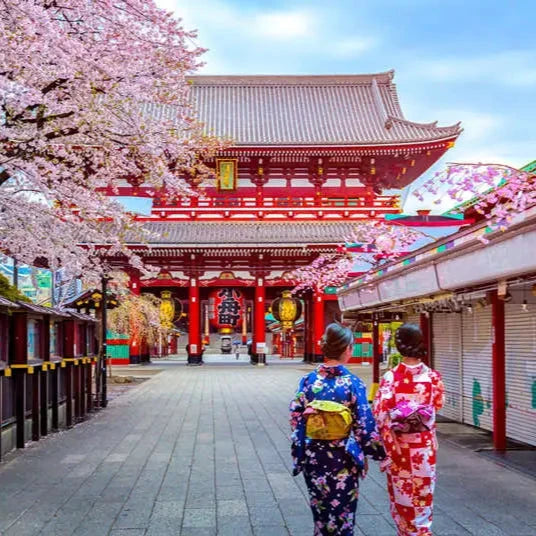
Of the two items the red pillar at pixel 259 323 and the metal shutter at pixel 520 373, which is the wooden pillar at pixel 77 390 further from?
the red pillar at pixel 259 323

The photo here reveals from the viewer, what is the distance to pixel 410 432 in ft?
16.9

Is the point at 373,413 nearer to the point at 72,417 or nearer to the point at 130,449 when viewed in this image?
the point at 130,449

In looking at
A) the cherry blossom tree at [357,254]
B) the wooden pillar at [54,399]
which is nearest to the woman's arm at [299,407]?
the wooden pillar at [54,399]

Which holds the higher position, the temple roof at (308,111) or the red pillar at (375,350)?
the temple roof at (308,111)

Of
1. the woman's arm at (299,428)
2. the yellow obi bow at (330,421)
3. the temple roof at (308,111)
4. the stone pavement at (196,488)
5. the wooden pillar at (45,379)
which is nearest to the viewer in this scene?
the yellow obi bow at (330,421)

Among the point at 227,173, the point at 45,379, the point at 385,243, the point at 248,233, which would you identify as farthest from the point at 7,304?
the point at 227,173

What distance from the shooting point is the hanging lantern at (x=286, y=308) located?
34125 millimetres

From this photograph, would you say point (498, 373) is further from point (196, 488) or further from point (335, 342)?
point (335, 342)

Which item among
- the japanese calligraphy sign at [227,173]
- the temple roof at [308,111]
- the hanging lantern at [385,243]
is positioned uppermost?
the temple roof at [308,111]

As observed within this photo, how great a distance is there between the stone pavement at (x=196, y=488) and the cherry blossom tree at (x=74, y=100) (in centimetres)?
380

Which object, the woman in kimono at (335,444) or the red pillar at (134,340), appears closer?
the woman in kimono at (335,444)

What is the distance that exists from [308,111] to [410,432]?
113ft

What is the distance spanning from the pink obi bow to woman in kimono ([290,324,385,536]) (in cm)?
31

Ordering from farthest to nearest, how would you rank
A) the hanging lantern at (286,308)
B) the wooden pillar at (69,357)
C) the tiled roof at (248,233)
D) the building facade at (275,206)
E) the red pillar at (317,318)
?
the red pillar at (317,318), the hanging lantern at (286,308), the building facade at (275,206), the tiled roof at (248,233), the wooden pillar at (69,357)
